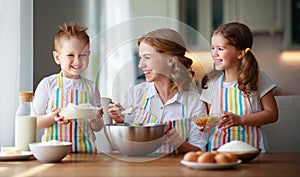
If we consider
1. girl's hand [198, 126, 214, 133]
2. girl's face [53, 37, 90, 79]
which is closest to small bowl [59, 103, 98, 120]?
girl's face [53, 37, 90, 79]

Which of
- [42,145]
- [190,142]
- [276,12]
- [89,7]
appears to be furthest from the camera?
[276,12]

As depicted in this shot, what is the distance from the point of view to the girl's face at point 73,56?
1965 mm

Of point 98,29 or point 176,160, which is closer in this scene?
point 176,160

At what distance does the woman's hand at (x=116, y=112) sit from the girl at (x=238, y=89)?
46 cm

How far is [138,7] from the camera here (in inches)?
149

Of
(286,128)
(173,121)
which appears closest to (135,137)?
(173,121)

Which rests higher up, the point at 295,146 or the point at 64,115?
the point at 64,115

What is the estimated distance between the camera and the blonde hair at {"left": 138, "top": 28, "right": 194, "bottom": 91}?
1779mm

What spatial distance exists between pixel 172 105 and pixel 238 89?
35 centimetres

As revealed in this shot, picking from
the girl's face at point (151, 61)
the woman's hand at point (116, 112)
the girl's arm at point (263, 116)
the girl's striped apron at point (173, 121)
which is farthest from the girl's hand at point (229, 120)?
the woman's hand at point (116, 112)

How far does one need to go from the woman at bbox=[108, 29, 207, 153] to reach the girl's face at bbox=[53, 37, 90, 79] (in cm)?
27

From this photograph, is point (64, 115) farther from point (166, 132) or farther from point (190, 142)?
point (190, 142)

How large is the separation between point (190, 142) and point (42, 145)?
63 cm

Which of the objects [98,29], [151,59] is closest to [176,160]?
[151,59]
